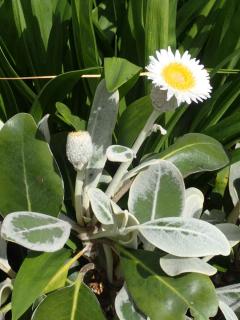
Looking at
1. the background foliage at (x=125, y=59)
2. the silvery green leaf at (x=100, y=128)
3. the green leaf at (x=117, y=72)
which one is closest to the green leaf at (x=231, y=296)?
the background foliage at (x=125, y=59)

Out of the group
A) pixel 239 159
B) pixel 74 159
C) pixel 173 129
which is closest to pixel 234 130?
pixel 239 159

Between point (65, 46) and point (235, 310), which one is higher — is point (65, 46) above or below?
above

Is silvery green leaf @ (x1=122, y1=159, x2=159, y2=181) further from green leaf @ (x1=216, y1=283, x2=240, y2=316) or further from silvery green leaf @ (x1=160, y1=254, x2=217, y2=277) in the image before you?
green leaf @ (x1=216, y1=283, x2=240, y2=316)

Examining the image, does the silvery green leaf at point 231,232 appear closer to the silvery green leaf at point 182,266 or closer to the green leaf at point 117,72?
the silvery green leaf at point 182,266

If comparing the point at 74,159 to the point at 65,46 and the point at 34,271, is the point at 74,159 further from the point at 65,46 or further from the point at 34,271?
the point at 65,46

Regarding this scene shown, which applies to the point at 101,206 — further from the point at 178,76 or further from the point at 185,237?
the point at 178,76

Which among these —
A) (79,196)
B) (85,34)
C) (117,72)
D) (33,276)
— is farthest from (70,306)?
(85,34)

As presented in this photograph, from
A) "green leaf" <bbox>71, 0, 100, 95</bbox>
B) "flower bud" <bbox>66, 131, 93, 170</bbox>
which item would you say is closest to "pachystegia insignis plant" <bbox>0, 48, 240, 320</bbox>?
"flower bud" <bbox>66, 131, 93, 170</bbox>
